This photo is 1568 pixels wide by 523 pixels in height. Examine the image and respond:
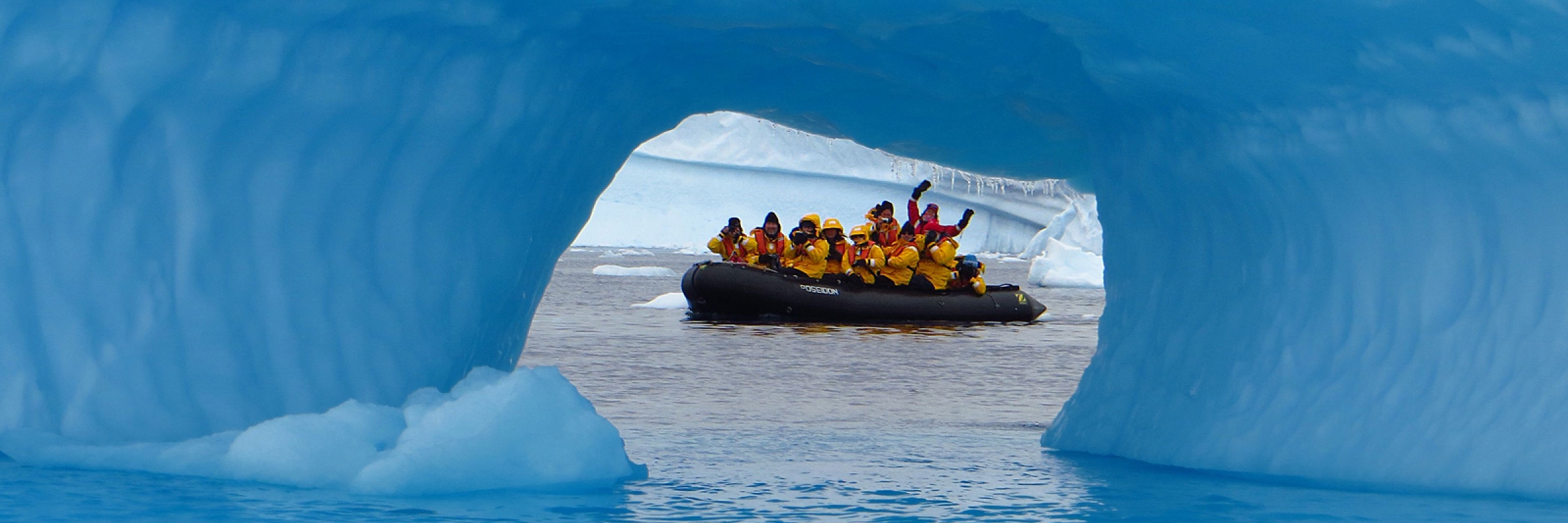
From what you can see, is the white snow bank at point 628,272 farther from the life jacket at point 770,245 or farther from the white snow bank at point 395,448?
the white snow bank at point 395,448

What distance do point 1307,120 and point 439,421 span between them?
103 inches

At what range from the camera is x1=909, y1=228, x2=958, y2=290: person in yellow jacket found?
15070mm

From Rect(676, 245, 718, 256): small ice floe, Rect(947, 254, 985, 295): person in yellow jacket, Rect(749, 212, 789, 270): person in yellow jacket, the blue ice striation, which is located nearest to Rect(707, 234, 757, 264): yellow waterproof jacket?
Rect(749, 212, 789, 270): person in yellow jacket

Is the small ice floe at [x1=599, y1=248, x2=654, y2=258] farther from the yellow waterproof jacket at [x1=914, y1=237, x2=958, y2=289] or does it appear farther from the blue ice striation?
the blue ice striation

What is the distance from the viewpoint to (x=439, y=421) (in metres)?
4.26

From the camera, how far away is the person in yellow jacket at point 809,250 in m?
15.3

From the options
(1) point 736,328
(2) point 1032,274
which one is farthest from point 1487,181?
(2) point 1032,274

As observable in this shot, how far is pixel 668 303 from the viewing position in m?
17.8

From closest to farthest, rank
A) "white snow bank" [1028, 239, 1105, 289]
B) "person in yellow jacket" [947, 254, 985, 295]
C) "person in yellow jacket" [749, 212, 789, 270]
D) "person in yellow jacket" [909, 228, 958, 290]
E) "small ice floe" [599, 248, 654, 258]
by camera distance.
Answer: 1. "person in yellow jacket" [909, 228, 958, 290]
2. "person in yellow jacket" [947, 254, 985, 295]
3. "person in yellow jacket" [749, 212, 789, 270]
4. "white snow bank" [1028, 239, 1105, 289]
5. "small ice floe" [599, 248, 654, 258]

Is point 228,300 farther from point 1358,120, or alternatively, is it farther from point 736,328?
point 736,328

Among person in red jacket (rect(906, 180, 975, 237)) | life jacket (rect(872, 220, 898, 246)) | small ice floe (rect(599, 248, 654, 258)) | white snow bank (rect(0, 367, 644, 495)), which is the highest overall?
small ice floe (rect(599, 248, 654, 258))

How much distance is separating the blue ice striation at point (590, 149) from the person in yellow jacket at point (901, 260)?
30.5 ft

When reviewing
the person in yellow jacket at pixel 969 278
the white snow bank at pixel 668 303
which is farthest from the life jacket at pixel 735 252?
the person in yellow jacket at pixel 969 278

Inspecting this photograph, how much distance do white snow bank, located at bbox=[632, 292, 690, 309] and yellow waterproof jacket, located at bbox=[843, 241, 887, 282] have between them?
3009 millimetres
